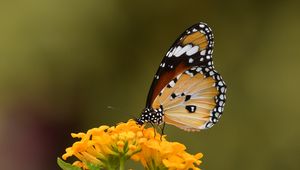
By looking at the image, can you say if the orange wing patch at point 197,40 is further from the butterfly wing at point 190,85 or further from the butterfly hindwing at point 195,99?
the butterfly hindwing at point 195,99

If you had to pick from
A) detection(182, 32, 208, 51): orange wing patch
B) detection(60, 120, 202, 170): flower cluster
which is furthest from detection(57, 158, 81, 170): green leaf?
detection(182, 32, 208, 51): orange wing patch

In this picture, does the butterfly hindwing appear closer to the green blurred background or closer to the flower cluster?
the flower cluster

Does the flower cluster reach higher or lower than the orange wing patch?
lower

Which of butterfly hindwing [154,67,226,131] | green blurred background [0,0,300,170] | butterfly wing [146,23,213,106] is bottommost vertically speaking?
green blurred background [0,0,300,170]

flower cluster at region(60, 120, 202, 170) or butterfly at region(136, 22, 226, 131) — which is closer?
flower cluster at region(60, 120, 202, 170)

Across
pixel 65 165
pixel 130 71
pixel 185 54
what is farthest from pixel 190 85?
pixel 130 71
